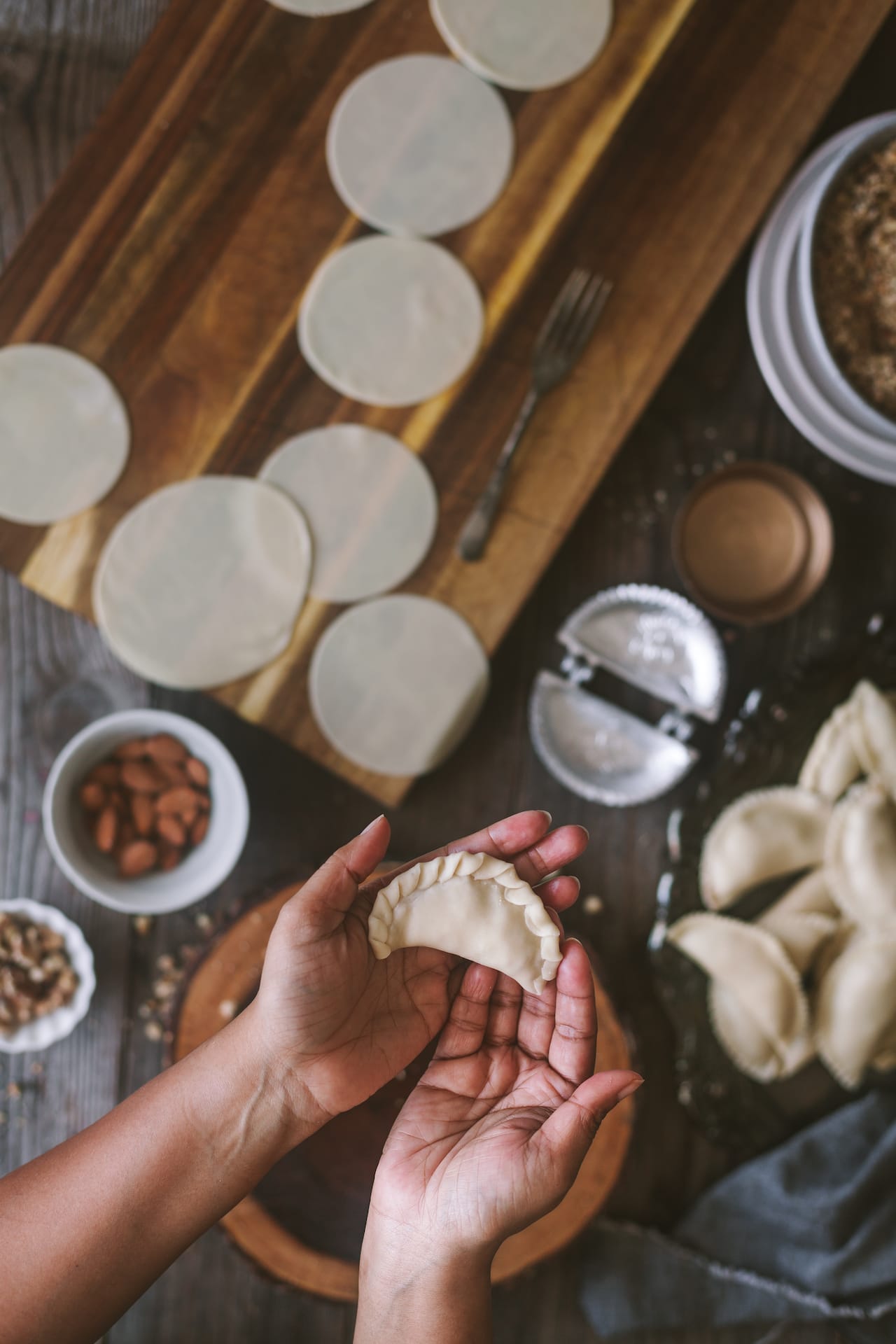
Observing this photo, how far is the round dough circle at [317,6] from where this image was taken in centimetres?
138

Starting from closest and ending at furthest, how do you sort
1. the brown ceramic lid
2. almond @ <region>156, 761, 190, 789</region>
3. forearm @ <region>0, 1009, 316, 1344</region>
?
1. forearm @ <region>0, 1009, 316, 1344</region>
2. almond @ <region>156, 761, 190, 789</region>
3. the brown ceramic lid

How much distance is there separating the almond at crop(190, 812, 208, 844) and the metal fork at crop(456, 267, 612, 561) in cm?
55

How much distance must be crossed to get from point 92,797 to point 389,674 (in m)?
0.47

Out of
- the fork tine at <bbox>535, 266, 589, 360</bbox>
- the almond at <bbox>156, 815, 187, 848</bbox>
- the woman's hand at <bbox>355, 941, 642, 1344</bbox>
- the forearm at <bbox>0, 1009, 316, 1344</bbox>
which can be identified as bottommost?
the forearm at <bbox>0, 1009, 316, 1344</bbox>

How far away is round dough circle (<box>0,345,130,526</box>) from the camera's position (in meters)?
1.39

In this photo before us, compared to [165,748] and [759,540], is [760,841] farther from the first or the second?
[165,748]

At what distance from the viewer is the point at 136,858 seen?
1.39 metres

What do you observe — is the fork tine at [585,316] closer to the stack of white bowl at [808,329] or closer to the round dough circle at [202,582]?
the stack of white bowl at [808,329]

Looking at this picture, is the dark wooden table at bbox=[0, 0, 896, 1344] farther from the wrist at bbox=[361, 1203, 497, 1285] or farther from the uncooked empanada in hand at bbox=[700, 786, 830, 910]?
the wrist at bbox=[361, 1203, 497, 1285]

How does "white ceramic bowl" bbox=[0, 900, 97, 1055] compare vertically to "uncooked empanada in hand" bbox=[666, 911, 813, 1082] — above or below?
below

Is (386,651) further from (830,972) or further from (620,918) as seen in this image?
(830,972)

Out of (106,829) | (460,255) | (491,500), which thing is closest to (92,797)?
(106,829)

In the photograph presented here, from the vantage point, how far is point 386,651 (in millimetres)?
1425

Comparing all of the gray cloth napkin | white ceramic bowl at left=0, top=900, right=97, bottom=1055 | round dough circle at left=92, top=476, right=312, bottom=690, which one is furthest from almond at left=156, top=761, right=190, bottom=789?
the gray cloth napkin
